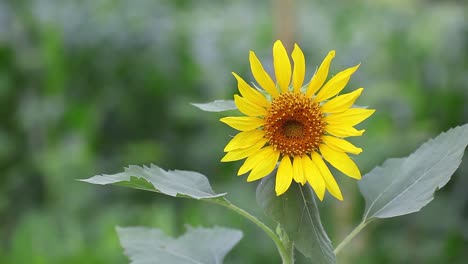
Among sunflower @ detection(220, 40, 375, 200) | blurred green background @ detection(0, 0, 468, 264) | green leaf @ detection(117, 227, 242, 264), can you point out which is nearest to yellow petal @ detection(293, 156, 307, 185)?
sunflower @ detection(220, 40, 375, 200)

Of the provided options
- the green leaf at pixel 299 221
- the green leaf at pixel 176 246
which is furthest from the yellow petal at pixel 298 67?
the green leaf at pixel 176 246

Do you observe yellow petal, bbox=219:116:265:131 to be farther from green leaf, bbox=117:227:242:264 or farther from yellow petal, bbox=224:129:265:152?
green leaf, bbox=117:227:242:264

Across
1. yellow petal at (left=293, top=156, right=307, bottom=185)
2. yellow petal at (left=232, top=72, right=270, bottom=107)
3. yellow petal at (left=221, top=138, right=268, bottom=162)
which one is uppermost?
yellow petal at (left=232, top=72, right=270, bottom=107)

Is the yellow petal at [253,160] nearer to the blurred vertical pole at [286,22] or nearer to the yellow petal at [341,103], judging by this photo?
the yellow petal at [341,103]

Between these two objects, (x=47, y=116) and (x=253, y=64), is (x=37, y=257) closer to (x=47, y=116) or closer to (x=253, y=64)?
(x=47, y=116)

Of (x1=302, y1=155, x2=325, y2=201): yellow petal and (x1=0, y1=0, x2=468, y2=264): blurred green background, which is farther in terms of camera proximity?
(x1=0, y1=0, x2=468, y2=264): blurred green background

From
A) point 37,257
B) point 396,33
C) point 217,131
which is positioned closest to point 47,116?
point 217,131
